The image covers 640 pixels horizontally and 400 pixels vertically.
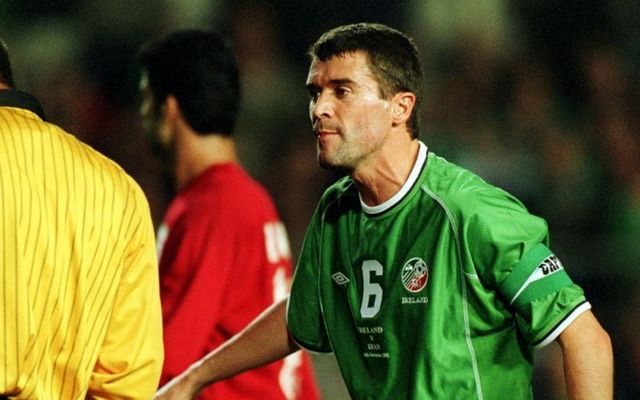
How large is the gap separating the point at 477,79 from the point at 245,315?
3.58 metres

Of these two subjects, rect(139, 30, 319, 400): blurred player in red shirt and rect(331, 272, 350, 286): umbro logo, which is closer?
rect(331, 272, 350, 286): umbro logo

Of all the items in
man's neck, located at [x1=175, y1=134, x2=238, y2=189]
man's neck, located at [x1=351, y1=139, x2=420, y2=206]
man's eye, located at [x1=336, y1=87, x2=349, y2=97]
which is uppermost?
man's eye, located at [x1=336, y1=87, x2=349, y2=97]

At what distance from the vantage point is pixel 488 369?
11.0 feet

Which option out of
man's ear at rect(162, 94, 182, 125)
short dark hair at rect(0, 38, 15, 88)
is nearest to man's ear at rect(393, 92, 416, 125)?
short dark hair at rect(0, 38, 15, 88)

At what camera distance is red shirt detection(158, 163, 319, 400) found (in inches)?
163

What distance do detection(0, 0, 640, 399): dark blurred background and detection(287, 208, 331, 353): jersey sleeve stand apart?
9.66 ft

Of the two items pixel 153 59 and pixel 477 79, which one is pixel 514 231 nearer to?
pixel 153 59

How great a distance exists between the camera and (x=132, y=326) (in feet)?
10.4

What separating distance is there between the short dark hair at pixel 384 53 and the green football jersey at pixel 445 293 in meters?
0.22

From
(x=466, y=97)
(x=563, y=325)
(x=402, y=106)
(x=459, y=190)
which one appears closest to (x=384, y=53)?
(x=402, y=106)

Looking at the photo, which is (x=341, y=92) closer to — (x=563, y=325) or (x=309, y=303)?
(x=309, y=303)

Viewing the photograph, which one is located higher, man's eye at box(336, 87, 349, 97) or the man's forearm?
man's eye at box(336, 87, 349, 97)

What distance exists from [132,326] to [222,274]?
1.04m

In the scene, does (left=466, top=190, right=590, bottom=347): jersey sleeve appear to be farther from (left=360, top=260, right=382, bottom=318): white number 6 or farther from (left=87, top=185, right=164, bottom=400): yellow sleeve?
(left=87, top=185, right=164, bottom=400): yellow sleeve
